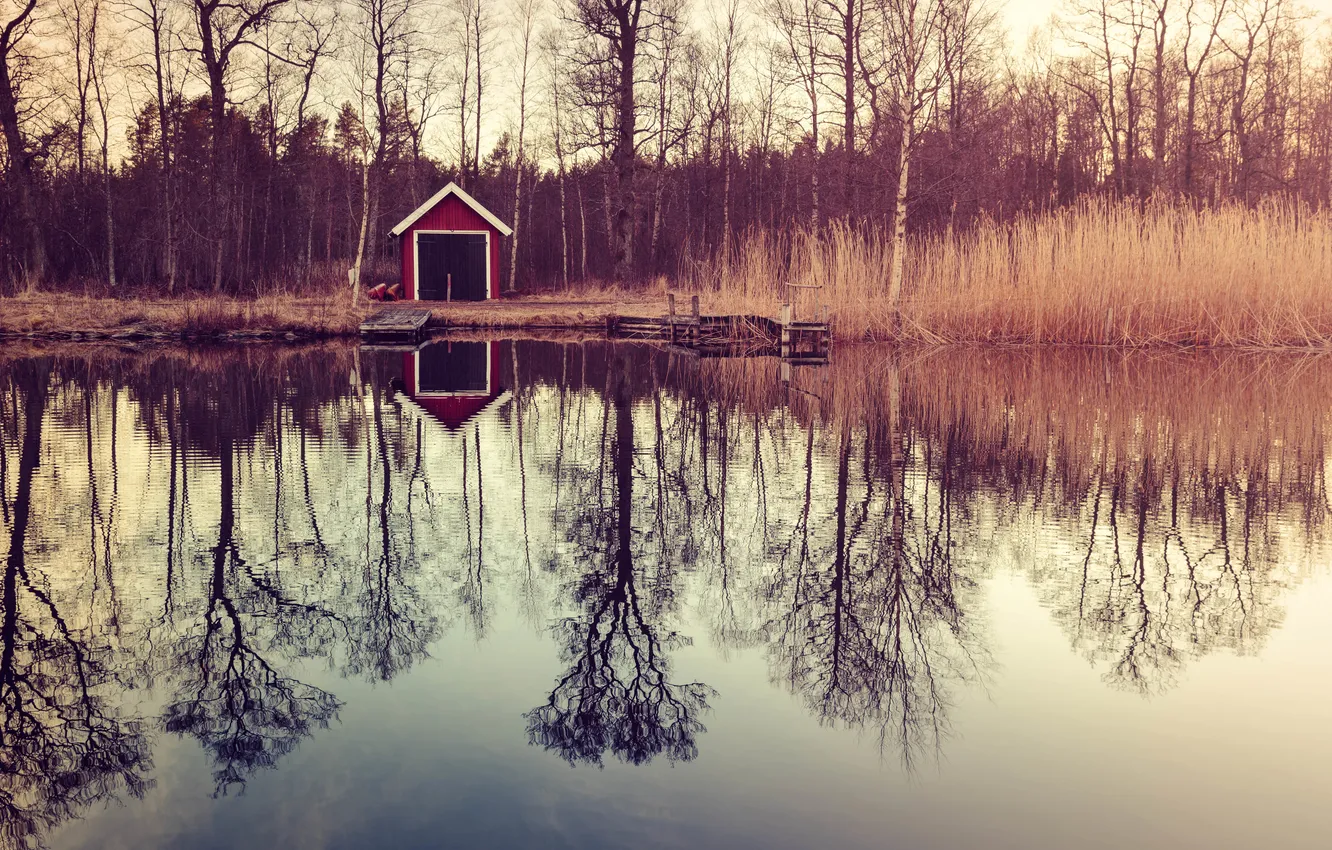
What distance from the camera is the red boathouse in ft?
117

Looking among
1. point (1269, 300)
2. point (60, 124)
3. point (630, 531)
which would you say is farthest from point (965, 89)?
point (630, 531)

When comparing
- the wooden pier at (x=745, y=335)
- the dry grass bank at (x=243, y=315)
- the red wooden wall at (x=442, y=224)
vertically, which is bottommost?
the wooden pier at (x=745, y=335)

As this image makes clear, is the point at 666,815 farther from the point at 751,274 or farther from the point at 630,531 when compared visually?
the point at 751,274

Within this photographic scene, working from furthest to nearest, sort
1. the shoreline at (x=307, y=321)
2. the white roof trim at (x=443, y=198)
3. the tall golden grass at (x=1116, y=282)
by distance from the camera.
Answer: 1. the white roof trim at (x=443, y=198)
2. the shoreline at (x=307, y=321)
3. the tall golden grass at (x=1116, y=282)

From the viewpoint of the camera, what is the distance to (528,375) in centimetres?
1886

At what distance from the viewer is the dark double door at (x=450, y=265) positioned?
3572cm

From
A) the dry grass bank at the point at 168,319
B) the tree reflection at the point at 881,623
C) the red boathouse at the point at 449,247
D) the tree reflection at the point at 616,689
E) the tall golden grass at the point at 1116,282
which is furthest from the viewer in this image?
the red boathouse at the point at 449,247

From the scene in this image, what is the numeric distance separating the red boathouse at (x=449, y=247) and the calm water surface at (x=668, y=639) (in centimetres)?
2425

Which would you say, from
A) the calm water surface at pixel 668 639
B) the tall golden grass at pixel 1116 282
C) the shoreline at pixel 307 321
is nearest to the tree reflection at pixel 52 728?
the calm water surface at pixel 668 639

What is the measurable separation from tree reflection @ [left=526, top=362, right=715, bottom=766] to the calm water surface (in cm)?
2

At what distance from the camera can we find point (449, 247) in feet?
118

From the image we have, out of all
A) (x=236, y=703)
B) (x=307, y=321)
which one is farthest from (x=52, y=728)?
(x=307, y=321)

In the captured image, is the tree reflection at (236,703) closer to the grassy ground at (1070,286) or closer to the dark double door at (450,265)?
the grassy ground at (1070,286)

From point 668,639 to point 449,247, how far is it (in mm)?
31604
